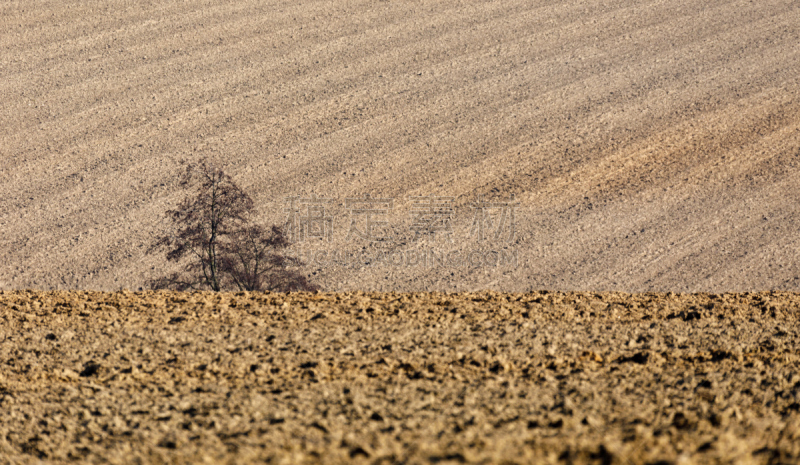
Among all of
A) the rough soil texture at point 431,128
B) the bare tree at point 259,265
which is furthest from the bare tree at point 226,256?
the rough soil texture at point 431,128

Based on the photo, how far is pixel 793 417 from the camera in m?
5.76

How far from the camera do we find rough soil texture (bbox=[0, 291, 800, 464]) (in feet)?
17.0

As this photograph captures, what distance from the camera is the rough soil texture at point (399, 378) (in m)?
5.17

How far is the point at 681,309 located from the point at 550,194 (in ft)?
28.5

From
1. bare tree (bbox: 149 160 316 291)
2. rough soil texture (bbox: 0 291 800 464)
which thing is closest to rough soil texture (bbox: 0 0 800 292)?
bare tree (bbox: 149 160 316 291)

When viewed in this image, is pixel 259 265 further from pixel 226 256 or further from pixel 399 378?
pixel 399 378

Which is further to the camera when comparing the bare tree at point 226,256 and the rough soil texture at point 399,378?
the bare tree at point 226,256

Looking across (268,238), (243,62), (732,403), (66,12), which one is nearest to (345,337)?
(732,403)

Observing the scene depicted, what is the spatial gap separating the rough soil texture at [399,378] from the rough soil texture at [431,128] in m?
5.83

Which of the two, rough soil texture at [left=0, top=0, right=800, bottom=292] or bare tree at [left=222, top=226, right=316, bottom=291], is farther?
rough soil texture at [left=0, top=0, right=800, bottom=292]

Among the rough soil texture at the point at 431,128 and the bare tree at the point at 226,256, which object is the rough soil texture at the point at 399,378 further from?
the rough soil texture at the point at 431,128

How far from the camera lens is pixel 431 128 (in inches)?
787

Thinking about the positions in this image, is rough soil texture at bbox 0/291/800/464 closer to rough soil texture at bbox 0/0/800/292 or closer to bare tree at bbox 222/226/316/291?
bare tree at bbox 222/226/316/291

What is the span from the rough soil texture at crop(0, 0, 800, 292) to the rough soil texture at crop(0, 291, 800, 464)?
5834 millimetres
